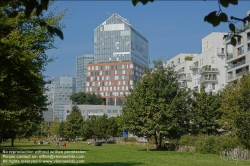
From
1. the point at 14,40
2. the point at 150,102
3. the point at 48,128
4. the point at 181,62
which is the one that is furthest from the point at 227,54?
the point at 48,128

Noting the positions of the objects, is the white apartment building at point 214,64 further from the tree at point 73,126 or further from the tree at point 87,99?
the tree at point 87,99

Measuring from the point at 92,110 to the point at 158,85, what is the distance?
9423 cm

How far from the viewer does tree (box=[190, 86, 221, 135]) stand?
5116cm

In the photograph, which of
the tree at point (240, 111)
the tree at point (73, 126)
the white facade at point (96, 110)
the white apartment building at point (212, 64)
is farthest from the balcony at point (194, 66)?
the white facade at point (96, 110)

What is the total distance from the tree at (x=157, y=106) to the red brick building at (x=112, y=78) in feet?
385

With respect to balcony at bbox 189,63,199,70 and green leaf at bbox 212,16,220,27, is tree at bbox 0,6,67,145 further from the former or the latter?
balcony at bbox 189,63,199,70

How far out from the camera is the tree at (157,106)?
4797cm

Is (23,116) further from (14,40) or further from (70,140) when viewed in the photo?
(70,140)

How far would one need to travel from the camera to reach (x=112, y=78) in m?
174

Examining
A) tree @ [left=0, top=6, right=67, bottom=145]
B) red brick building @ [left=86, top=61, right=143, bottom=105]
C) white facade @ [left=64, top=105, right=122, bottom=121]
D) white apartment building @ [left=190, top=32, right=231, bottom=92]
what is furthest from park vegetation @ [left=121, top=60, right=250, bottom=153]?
red brick building @ [left=86, top=61, right=143, bottom=105]

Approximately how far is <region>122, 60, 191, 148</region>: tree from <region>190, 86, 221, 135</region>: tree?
63.8 inches

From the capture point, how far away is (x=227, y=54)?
77.1 meters

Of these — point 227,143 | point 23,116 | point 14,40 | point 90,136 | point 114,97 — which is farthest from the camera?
point 114,97

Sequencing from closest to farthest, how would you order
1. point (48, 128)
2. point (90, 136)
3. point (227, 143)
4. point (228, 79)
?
point (227, 143) < point (228, 79) < point (90, 136) < point (48, 128)
